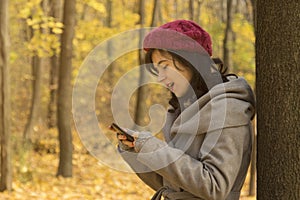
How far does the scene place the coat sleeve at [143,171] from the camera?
8.05 feet

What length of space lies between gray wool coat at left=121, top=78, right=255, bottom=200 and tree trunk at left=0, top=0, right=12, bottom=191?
6.57m

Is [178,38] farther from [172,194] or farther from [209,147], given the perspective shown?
[172,194]

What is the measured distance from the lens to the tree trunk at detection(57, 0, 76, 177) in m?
10.8

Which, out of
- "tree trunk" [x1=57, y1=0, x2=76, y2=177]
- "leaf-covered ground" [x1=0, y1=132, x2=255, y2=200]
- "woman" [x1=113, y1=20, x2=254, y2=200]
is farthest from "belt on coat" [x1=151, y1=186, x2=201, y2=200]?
"tree trunk" [x1=57, y1=0, x2=76, y2=177]

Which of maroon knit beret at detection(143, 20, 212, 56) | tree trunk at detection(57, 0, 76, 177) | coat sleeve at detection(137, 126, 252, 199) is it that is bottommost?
tree trunk at detection(57, 0, 76, 177)

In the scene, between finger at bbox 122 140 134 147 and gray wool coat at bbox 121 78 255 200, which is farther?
finger at bbox 122 140 134 147

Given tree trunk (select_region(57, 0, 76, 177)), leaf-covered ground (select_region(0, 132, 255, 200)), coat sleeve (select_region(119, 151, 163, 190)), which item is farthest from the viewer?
tree trunk (select_region(57, 0, 76, 177))

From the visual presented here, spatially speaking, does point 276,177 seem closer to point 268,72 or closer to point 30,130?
point 268,72

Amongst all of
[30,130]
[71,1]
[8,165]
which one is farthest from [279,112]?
[30,130]

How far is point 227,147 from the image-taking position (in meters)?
2.16

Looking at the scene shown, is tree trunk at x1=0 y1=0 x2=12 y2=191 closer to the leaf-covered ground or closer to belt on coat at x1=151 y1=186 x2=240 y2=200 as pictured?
the leaf-covered ground

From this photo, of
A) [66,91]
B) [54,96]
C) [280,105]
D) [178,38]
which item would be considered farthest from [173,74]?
[54,96]

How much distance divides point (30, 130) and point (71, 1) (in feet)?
21.9

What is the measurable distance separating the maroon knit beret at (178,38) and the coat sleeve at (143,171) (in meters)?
0.46
